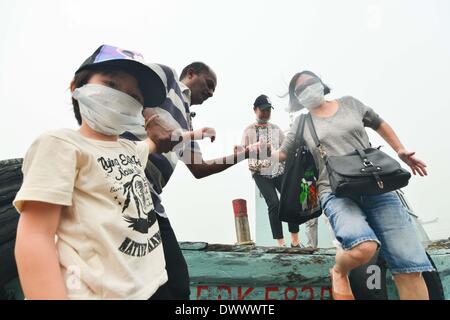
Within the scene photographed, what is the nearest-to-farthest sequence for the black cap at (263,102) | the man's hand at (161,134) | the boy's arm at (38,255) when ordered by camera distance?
the boy's arm at (38,255) → the man's hand at (161,134) → the black cap at (263,102)

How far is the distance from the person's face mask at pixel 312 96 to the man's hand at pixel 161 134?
4.56ft

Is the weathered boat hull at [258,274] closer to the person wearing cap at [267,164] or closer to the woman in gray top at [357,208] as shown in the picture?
the woman in gray top at [357,208]

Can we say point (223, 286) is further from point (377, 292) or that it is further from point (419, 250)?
point (419, 250)

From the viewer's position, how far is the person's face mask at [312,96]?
2420mm

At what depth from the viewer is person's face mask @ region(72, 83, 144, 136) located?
1.09 m

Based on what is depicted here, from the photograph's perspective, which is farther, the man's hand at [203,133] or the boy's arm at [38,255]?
the man's hand at [203,133]

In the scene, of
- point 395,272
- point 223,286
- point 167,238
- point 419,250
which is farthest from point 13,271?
point 419,250

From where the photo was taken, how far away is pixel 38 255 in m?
0.77

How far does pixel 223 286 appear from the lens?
2.10 metres

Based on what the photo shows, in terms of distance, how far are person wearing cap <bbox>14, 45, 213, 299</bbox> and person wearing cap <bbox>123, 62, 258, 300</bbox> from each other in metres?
0.18

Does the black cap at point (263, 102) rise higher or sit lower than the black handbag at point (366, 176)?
higher

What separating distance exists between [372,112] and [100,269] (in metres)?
2.16

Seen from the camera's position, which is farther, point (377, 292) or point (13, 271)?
point (377, 292)

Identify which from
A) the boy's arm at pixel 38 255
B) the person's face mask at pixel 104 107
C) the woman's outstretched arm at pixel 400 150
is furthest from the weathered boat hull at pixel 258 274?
the boy's arm at pixel 38 255
